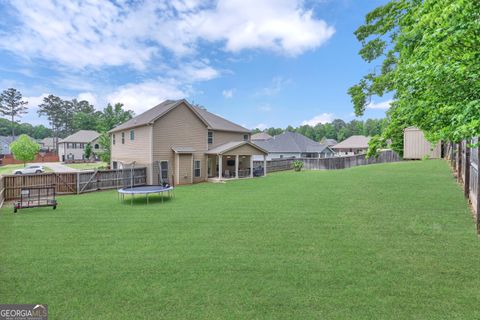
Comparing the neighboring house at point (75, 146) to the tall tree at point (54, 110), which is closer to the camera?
the neighboring house at point (75, 146)

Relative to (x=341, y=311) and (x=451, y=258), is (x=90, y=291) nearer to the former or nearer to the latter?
(x=341, y=311)

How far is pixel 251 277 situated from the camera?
16.0ft

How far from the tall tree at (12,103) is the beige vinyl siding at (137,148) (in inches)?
2663

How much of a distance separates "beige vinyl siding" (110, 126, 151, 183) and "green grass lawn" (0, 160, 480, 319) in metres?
8.88

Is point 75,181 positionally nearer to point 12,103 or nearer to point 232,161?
point 232,161

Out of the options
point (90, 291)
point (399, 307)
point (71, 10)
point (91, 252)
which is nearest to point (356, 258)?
point (399, 307)

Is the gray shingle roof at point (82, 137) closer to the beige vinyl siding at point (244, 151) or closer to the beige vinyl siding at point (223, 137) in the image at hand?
the beige vinyl siding at point (223, 137)

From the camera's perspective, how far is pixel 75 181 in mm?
15914

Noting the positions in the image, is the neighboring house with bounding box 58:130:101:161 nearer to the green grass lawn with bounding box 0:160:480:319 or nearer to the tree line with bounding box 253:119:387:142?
the green grass lawn with bounding box 0:160:480:319

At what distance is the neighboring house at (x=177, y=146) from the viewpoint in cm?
1894

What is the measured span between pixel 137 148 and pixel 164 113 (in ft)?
12.5

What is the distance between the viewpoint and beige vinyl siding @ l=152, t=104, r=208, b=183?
18969 millimetres

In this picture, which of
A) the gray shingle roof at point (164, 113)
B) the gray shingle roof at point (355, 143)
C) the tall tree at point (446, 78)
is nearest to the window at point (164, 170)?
the gray shingle roof at point (164, 113)

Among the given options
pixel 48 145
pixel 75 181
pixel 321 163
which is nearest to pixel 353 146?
pixel 321 163
